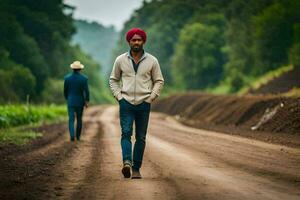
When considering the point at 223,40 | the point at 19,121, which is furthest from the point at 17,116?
the point at 223,40

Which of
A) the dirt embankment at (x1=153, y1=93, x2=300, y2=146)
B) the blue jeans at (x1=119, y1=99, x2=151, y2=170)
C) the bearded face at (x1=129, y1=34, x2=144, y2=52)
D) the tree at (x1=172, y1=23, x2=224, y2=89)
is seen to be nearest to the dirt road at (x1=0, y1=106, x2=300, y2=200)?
the blue jeans at (x1=119, y1=99, x2=151, y2=170)

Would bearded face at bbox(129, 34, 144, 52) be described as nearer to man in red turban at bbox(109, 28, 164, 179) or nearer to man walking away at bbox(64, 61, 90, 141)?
man in red turban at bbox(109, 28, 164, 179)

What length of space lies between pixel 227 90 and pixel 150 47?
3468 centimetres

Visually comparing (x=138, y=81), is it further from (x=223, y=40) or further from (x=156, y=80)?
(x=223, y=40)

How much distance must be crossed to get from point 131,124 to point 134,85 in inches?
24.0

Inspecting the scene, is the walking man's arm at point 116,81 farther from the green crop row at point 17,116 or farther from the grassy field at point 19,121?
the green crop row at point 17,116

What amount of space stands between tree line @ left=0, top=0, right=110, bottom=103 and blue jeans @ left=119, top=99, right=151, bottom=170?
Result: 106ft

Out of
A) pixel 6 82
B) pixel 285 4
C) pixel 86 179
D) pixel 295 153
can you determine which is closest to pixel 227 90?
pixel 285 4

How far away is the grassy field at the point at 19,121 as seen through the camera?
19.2m

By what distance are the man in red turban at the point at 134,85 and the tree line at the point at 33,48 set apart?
1273 inches

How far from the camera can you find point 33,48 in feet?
174

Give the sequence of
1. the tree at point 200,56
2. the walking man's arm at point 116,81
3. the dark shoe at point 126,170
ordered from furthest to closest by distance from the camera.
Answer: the tree at point 200,56
the walking man's arm at point 116,81
the dark shoe at point 126,170

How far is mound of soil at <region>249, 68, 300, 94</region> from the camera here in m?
43.7

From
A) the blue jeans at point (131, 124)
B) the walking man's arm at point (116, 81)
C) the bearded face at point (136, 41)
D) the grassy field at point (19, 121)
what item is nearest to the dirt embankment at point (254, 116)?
the grassy field at point (19, 121)
